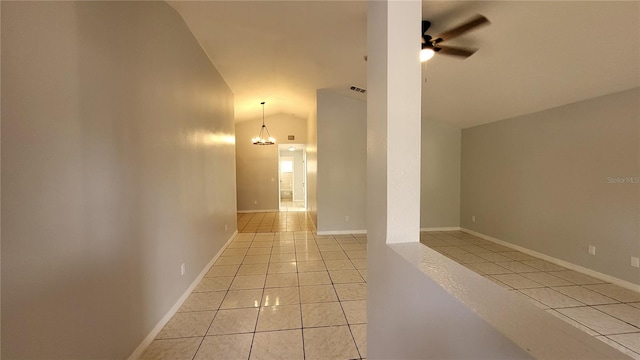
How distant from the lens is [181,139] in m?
2.42

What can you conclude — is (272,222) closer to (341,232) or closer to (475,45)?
(341,232)

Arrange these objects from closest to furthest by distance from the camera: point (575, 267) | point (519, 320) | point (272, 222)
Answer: point (519, 320) < point (575, 267) < point (272, 222)

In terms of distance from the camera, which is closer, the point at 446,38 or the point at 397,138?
the point at 397,138

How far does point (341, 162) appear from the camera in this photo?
204 inches

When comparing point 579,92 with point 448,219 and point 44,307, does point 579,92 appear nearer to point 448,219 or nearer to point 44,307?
point 448,219

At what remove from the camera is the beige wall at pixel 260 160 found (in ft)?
25.8

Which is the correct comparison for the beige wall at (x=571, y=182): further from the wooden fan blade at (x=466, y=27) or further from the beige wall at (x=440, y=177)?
the wooden fan blade at (x=466, y=27)

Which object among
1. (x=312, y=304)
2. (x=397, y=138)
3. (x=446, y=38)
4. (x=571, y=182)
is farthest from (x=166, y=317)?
(x=571, y=182)

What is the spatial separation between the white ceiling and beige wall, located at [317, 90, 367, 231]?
1.04 meters

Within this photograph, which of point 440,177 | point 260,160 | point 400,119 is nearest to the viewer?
point 400,119

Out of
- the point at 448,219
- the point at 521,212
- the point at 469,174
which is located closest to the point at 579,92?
the point at 521,212

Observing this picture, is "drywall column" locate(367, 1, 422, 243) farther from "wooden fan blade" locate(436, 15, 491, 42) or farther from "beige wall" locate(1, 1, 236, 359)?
"beige wall" locate(1, 1, 236, 359)

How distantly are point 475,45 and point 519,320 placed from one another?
2.85 m

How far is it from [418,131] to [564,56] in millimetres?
2525
